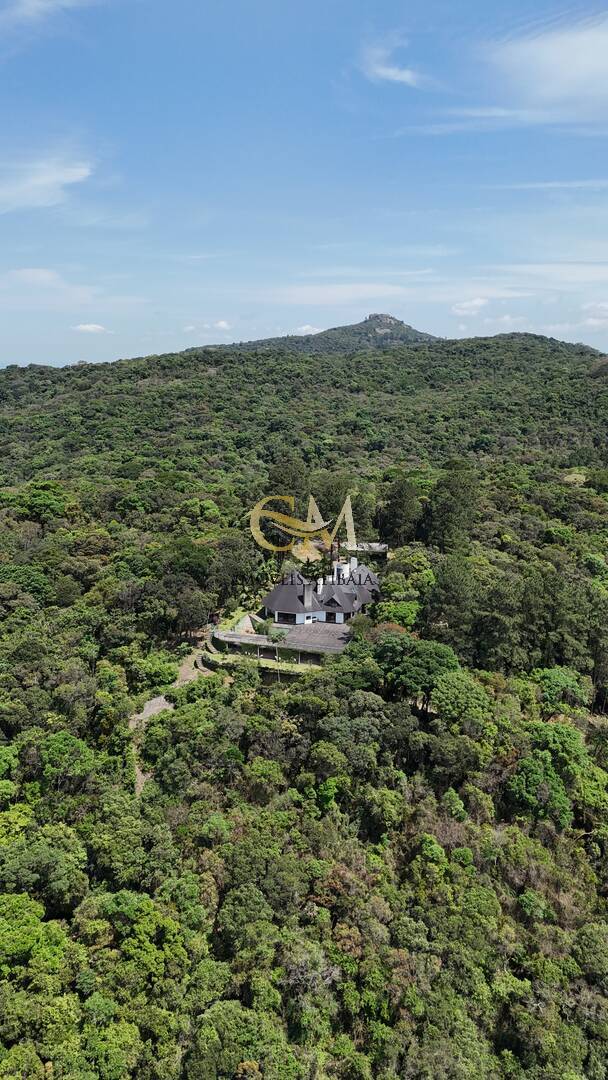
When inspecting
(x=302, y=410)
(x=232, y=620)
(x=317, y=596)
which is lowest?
(x=232, y=620)

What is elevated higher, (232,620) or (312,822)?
(232,620)

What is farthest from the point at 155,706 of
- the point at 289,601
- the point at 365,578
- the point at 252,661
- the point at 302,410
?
the point at 302,410

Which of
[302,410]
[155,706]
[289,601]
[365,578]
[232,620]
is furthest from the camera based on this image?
[302,410]

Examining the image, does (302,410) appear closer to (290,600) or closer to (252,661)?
(290,600)

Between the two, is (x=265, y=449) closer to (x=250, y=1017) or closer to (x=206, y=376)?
(x=206, y=376)

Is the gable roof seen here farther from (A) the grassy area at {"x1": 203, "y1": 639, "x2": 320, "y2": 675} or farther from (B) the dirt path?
(B) the dirt path

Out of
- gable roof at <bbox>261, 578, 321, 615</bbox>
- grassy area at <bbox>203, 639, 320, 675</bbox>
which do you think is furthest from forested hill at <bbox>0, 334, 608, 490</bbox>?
grassy area at <bbox>203, 639, 320, 675</bbox>

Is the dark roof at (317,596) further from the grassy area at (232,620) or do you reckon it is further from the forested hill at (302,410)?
the forested hill at (302,410)

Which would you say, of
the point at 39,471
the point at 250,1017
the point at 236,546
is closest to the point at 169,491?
the point at 236,546
